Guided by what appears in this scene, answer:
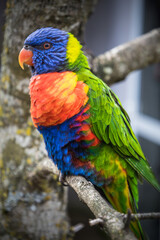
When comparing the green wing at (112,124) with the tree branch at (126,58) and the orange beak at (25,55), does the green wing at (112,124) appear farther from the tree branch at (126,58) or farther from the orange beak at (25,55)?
the tree branch at (126,58)

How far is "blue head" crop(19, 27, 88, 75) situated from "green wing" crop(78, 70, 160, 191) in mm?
86

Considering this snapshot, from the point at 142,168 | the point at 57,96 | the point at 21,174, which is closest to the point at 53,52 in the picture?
the point at 57,96

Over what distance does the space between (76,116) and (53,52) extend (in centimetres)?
31

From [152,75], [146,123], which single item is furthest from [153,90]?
[146,123]

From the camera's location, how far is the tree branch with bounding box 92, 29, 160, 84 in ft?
5.93

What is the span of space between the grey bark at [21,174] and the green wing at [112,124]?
1.31ft

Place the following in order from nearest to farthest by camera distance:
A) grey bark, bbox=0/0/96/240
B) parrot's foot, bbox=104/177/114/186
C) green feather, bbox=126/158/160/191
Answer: green feather, bbox=126/158/160/191, parrot's foot, bbox=104/177/114/186, grey bark, bbox=0/0/96/240

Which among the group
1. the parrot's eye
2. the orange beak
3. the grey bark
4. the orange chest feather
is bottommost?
the grey bark

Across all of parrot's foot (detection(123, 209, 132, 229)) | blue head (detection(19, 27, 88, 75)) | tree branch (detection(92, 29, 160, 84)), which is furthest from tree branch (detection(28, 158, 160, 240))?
tree branch (detection(92, 29, 160, 84))

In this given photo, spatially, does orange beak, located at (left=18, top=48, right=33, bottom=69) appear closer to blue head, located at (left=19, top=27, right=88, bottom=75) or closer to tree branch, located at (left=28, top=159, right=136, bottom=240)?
blue head, located at (left=19, top=27, right=88, bottom=75)

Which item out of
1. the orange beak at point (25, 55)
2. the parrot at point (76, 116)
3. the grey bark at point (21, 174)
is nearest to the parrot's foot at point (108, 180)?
the parrot at point (76, 116)

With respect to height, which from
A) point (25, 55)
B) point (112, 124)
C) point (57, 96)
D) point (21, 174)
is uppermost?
point (25, 55)

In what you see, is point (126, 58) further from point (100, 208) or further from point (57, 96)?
point (100, 208)

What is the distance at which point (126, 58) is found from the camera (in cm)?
194
